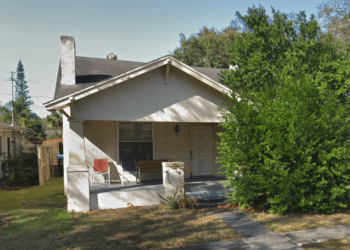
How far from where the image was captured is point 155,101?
8.74 metres

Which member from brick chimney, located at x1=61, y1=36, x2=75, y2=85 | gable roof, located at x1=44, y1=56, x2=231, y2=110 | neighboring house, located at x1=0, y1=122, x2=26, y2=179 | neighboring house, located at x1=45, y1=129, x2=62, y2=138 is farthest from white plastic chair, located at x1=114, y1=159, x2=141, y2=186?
neighboring house, located at x1=45, y1=129, x2=62, y2=138

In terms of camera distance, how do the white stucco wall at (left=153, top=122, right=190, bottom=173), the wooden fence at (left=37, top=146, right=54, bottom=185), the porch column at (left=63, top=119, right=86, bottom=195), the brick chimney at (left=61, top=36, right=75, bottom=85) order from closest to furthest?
1. the porch column at (left=63, top=119, right=86, bottom=195)
2. the brick chimney at (left=61, top=36, right=75, bottom=85)
3. the white stucco wall at (left=153, top=122, right=190, bottom=173)
4. the wooden fence at (left=37, top=146, right=54, bottom=185)

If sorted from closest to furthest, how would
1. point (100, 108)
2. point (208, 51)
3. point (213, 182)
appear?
point (100, 108)
point (213, 182)
point (208, 51)

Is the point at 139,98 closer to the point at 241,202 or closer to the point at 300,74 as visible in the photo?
the point at 241,202

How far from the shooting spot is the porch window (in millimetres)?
10789

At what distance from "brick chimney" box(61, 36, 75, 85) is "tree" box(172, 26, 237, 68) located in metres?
17.6

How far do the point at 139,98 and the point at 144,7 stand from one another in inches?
213

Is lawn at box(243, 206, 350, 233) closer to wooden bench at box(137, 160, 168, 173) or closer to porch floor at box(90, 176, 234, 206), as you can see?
porch floor at box(90, 176, 234, 206)

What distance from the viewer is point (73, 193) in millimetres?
7727

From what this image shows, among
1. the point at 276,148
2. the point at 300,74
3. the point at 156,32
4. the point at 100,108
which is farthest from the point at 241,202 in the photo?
the point at 156,32

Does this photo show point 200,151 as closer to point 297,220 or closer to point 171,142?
point 171,142

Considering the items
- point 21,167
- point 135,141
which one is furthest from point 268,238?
point 21,167

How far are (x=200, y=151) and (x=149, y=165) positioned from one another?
268cm

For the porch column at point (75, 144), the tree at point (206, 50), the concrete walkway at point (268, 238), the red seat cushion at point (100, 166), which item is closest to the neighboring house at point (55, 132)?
the tree at point (206, 50)
